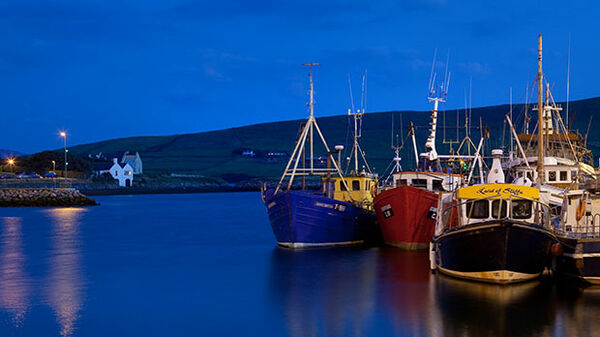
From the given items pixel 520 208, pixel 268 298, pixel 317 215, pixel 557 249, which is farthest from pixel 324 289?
pixel 317 215

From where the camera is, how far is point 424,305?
21969 mm

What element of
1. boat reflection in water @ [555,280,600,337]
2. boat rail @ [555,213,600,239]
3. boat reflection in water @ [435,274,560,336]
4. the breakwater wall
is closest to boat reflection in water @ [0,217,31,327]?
boat reflection in water @ [435,274,560,336]

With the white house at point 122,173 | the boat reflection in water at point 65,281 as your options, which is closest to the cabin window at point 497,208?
the boat reflection in water at point 65,281

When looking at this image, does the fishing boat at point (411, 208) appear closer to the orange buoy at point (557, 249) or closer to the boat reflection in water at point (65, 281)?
the orange buoy at point (557, 249)

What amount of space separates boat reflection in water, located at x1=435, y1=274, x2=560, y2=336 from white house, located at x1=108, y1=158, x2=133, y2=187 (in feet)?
488

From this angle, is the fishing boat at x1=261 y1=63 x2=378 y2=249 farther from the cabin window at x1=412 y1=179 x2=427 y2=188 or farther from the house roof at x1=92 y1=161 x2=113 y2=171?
the house roof at x1=92 y1=161 x2=113 y2=171

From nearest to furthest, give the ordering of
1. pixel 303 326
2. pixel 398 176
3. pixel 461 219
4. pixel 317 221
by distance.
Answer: pixel 303 326
pixel 461 219
pixel 317 221
pixel 398 176

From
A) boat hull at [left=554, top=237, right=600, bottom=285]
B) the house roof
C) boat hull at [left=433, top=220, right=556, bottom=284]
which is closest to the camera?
boat hull at [left=433, top=220, right=556, bottom=284]

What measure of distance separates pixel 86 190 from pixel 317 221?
123 m

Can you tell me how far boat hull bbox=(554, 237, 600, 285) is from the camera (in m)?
22.6

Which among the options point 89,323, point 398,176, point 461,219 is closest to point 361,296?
point 461,219

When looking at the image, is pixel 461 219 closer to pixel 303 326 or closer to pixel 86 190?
pixel 303 326

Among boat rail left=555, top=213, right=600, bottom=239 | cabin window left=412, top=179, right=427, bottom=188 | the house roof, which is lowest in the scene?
boat rail left=555, top=213, right=600, bottom=239

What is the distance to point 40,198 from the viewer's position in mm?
104500
